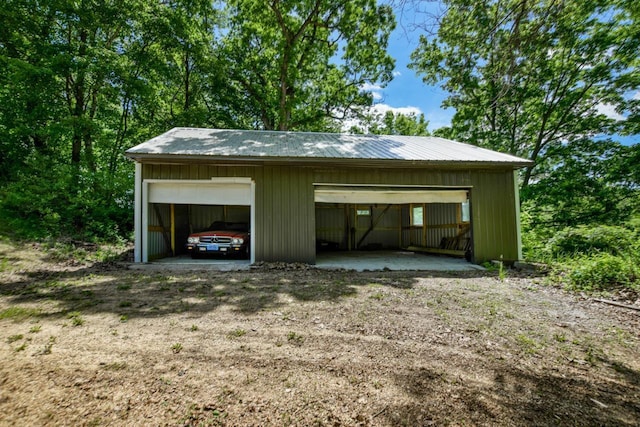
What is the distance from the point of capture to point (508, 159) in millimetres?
7641

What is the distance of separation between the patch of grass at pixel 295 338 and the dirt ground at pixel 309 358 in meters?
0.02

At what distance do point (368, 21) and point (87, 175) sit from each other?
14.0 m

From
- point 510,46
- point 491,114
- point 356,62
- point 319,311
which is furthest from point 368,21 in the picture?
point 319,311

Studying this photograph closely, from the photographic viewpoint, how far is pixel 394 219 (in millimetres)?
13484

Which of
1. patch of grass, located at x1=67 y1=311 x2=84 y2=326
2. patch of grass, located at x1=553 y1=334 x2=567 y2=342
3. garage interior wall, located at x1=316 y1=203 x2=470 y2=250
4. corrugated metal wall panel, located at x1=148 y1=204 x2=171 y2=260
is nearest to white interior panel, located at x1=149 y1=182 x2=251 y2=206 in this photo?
corrugated metal wall panel, located at x1=148 y1=204 x2=171 y2=260

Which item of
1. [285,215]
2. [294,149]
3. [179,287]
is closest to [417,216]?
[294,149]

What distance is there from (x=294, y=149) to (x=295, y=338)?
19.3 ft

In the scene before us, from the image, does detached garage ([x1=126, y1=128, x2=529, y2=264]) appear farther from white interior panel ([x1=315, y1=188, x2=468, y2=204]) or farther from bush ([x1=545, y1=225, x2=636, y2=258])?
bush ([x1=545, y1=225, x2=636, y2=258])

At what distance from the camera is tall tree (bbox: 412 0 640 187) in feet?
12.6

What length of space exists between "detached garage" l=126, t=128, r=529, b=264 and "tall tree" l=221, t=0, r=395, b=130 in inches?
336

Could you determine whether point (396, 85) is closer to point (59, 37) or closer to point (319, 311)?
point (59, 37)

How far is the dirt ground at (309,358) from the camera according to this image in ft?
5.52

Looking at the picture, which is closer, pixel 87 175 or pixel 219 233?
pixel 219 233

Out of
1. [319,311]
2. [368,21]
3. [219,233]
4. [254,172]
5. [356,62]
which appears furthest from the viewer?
[356,62]
